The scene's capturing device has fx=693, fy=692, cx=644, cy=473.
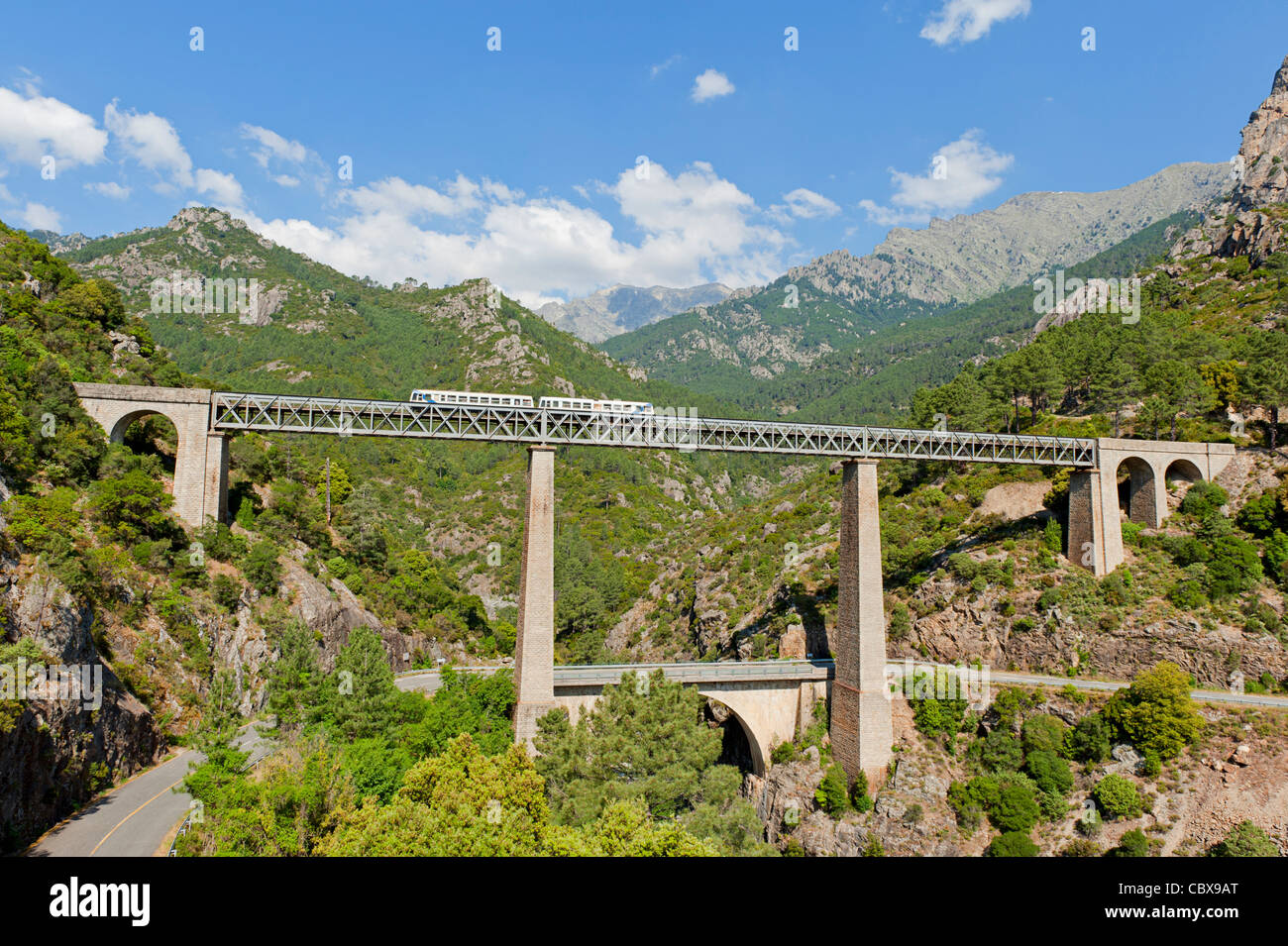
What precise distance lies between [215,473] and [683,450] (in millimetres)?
32920

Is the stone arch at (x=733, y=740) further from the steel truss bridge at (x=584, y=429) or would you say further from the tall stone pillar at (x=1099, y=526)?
the tall stone pillar at (x=1099, y=526)

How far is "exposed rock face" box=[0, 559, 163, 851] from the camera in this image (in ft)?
84.6

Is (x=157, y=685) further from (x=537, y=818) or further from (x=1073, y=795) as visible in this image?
(x=1073, y=795)

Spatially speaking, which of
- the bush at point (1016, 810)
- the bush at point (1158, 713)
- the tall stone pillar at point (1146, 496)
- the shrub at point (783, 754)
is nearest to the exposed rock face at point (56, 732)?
the shrub at point (783, 754)

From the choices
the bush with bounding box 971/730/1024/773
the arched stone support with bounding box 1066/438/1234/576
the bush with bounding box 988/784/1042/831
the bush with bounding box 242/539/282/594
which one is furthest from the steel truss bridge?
the bush with bounding box 988/784/1042/831

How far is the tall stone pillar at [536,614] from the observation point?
39031 mm

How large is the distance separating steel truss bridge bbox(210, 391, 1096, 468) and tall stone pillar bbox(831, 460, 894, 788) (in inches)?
161

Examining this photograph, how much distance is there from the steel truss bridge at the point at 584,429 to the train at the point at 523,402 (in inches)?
16.7

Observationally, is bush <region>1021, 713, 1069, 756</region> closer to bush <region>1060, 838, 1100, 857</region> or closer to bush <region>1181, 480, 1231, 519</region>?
bush <region>1060, 838, 1100, 857</region>
